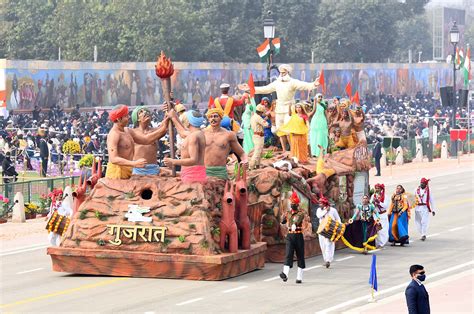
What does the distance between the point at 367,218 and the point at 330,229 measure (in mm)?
2400

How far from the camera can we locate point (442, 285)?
23562mm

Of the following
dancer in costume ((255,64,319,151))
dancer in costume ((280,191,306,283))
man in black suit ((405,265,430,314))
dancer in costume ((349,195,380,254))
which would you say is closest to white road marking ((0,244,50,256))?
dancer in costume ((255,64,319,151))

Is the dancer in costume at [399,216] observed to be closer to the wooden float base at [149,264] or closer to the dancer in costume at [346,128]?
the dancer in costume at [346,128]

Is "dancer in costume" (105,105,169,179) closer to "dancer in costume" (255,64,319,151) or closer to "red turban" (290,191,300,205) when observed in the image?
"red turban" (290,191,300,205)

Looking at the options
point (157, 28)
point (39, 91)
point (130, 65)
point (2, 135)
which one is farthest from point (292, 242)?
point (157, 28)

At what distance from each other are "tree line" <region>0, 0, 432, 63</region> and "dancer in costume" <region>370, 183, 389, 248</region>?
47.0 metres

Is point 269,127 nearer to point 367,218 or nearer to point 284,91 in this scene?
point 284,91

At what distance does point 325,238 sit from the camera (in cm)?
2627

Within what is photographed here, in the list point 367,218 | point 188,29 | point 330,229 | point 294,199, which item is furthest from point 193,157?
point 188,29

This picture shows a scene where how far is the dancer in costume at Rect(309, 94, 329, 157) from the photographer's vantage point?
29.5m

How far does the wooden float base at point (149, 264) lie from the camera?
2362 cm

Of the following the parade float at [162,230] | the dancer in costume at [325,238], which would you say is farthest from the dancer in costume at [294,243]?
the dancer in costume at [325,238]

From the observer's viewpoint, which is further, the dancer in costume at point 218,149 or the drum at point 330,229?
the drum at point 330,229

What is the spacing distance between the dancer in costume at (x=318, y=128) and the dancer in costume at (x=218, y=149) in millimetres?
4395
